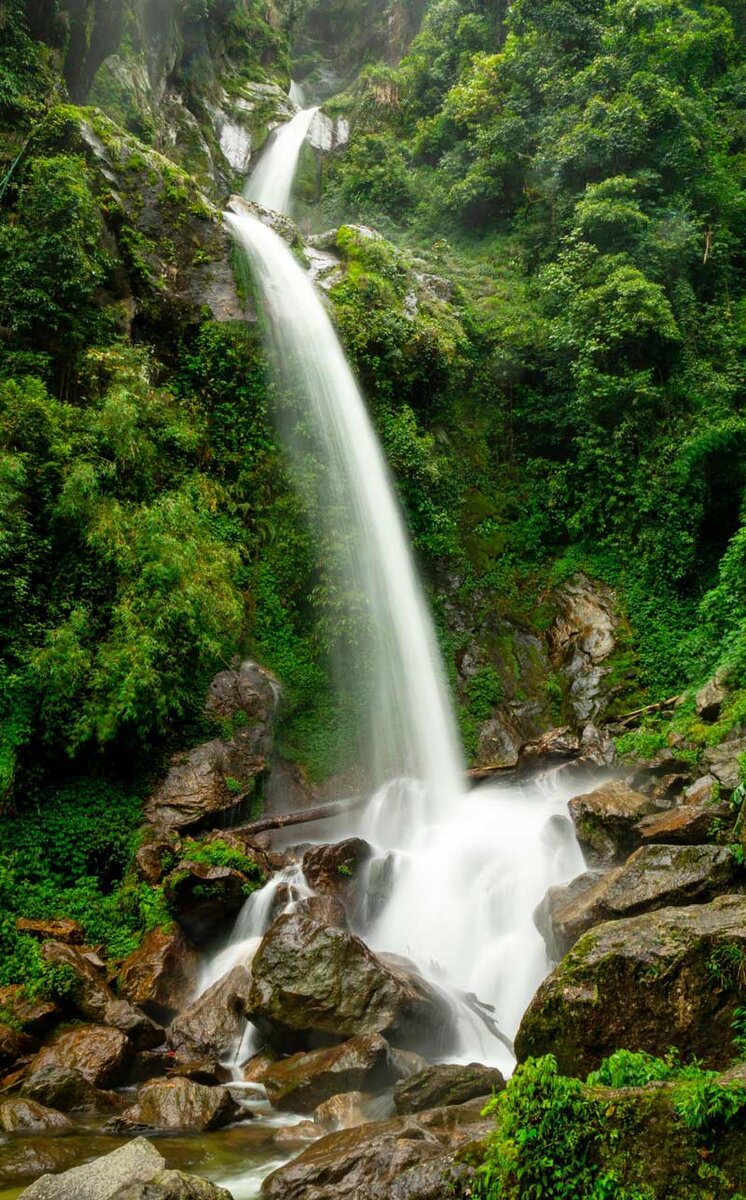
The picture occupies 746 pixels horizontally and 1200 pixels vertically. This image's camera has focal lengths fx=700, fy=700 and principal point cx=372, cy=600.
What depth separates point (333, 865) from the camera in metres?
10.5

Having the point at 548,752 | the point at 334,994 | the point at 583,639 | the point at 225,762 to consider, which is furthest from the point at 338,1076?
the point at 583,639

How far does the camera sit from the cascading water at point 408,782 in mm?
9508

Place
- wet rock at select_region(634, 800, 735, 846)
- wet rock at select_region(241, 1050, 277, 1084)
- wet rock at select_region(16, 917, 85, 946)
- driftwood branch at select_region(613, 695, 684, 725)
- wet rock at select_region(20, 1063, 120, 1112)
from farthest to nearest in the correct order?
1. driftwood branch at select_region(613, 695, 684, 725)
2. wet rock at select_region(16, 917, 85, 946)
3. wet rock at select_region(634, 800, 735, 846)
4. wet rock at select_region(241, 1050, 277, 1084)
5. wet rock at select_region(20, 1063, 120, 1112)

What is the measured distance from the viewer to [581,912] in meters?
7.35

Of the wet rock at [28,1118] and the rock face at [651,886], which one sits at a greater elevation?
the rock face at [651,886]

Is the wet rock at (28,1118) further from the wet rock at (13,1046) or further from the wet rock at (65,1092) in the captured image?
the wet rock at (13,1046)

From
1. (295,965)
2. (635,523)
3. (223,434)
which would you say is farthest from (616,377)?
(295,965)

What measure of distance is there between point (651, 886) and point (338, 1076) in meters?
3.58

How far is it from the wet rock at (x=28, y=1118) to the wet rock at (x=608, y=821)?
6.64 metres

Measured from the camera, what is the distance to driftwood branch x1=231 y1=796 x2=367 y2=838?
11.7m

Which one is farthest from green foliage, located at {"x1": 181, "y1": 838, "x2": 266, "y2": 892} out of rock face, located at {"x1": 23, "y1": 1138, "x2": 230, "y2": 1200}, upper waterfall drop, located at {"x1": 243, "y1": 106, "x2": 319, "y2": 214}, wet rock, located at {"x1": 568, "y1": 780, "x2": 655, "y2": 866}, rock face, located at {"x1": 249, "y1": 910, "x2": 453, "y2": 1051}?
upper waterfall drop, located at {"x1": 243, "y1": 106, "x2": 319, "y2": 214}

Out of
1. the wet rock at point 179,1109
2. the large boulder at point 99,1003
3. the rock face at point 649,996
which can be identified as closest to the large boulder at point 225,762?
the large boulder at point 99,1003

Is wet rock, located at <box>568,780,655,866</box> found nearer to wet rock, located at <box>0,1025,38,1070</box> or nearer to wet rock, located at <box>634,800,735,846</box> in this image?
wet rock, located at <box>634,800,735,846</box>

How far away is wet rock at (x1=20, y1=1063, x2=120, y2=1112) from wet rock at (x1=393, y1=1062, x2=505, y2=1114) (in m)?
2.84
